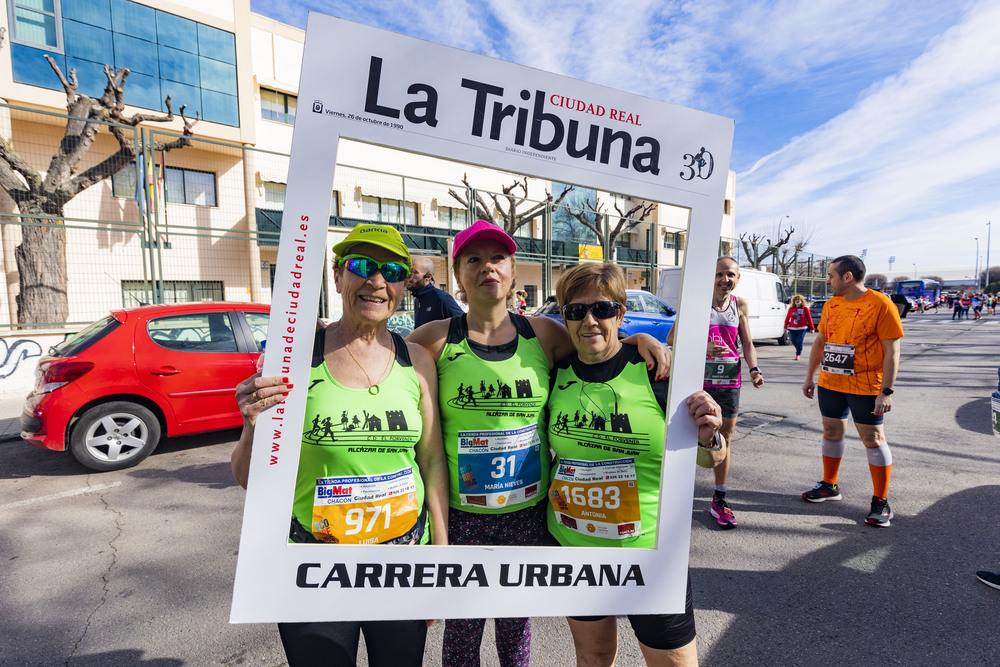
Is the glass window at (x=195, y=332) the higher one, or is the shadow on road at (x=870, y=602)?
the glass window at (x=195, y=332)

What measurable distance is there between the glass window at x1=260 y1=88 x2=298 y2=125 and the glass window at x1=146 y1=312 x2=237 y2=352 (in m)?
15.4

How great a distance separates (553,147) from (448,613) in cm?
128

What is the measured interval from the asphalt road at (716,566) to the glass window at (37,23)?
48.9 ft

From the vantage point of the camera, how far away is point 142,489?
169 inches

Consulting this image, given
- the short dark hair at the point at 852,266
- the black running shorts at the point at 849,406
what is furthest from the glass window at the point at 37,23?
the black running shorts at the point at 849,406

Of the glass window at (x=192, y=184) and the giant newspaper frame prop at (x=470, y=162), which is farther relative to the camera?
the glass window at (x=192, y=184)

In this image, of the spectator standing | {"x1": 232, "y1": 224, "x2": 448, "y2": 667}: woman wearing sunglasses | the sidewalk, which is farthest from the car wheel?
{"x1": 232, "y1": 224, "x2": 448, "y2": 667}: woman wearing sunglasses

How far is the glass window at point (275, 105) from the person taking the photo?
17.9 metres

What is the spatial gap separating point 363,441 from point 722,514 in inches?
124

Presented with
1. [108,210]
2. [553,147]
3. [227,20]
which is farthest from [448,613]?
[227,20]

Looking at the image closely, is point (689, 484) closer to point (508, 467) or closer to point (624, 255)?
point (508, 467)

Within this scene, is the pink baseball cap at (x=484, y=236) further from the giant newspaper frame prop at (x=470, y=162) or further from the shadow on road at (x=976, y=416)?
the shadow on road at (x=976, y=416)

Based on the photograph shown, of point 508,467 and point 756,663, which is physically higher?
point 508,467

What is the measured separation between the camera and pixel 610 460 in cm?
155
